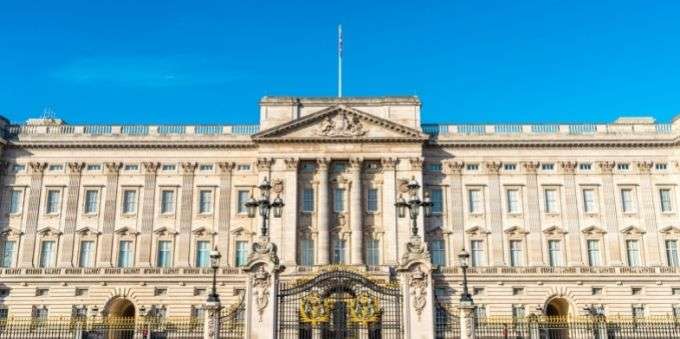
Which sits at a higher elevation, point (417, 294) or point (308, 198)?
point (308, 198)

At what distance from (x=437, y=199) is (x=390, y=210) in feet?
15.4

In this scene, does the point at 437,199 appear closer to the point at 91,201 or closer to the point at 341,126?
the point at 341,126

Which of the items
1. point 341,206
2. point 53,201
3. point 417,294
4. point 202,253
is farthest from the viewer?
point 53,201

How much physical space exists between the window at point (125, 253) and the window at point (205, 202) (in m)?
6.59

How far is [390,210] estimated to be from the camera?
184ft

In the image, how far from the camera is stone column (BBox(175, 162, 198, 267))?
56.5m

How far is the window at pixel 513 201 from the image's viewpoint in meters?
57.8

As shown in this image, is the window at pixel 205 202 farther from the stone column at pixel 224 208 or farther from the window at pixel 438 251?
the window at pixel 438 251

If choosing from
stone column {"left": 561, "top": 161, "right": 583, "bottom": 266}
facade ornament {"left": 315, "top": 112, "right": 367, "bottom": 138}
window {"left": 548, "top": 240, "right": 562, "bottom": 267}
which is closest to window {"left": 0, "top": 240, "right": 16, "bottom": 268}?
facade ornament {"left": 315, "top": 112, "right": 367, "bottom": 138}

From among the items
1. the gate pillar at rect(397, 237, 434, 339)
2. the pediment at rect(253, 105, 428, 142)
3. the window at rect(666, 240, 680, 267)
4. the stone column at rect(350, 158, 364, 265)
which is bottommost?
the gate pillar at rect(397, 237, 434, 339)

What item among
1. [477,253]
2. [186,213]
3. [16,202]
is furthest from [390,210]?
[16,202]

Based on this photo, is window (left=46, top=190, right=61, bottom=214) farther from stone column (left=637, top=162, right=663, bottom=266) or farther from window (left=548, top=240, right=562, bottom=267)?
stone column (left=637, top=162, right=663, bottom=266)

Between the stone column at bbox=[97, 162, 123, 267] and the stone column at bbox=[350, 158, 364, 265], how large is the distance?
797 inches

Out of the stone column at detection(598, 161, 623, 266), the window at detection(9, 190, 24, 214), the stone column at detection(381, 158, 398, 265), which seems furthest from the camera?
the window at detection(9, 190, 24, 214)
